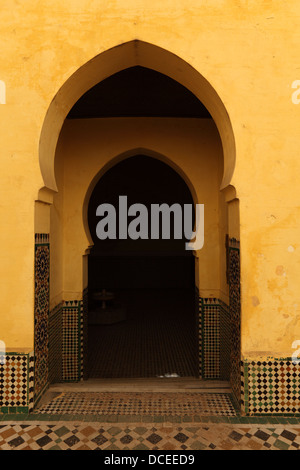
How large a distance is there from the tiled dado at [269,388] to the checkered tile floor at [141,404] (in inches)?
7.6

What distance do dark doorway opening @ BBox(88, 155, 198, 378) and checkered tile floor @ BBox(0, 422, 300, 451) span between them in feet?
10.1

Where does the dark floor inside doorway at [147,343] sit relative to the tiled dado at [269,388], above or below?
below

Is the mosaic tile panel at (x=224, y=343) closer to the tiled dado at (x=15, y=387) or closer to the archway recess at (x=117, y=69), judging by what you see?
the archway recess at (x=117, y=69)

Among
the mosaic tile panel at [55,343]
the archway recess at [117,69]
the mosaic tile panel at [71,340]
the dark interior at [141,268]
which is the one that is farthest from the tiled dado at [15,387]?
the dark interior at [141,268]

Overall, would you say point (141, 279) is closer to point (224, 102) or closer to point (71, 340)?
point (71, 340)

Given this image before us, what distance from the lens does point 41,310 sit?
8.74 ft

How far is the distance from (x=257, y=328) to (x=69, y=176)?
2.63 m

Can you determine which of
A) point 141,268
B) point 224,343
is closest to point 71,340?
point 224,343

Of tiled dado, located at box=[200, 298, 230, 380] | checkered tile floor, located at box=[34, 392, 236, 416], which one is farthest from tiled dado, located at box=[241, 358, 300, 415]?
tiled dado, located at box=[200, 298, 230, 380]

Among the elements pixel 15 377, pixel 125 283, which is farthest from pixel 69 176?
pixel 125 283

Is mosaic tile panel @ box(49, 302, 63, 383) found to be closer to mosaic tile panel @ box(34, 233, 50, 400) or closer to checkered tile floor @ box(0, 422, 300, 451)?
mosaic tile panel @ box(34, 233, 50, 400)

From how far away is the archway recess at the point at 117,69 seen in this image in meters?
2.57

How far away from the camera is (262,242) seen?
246 centimetres

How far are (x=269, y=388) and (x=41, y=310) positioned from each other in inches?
70.9
